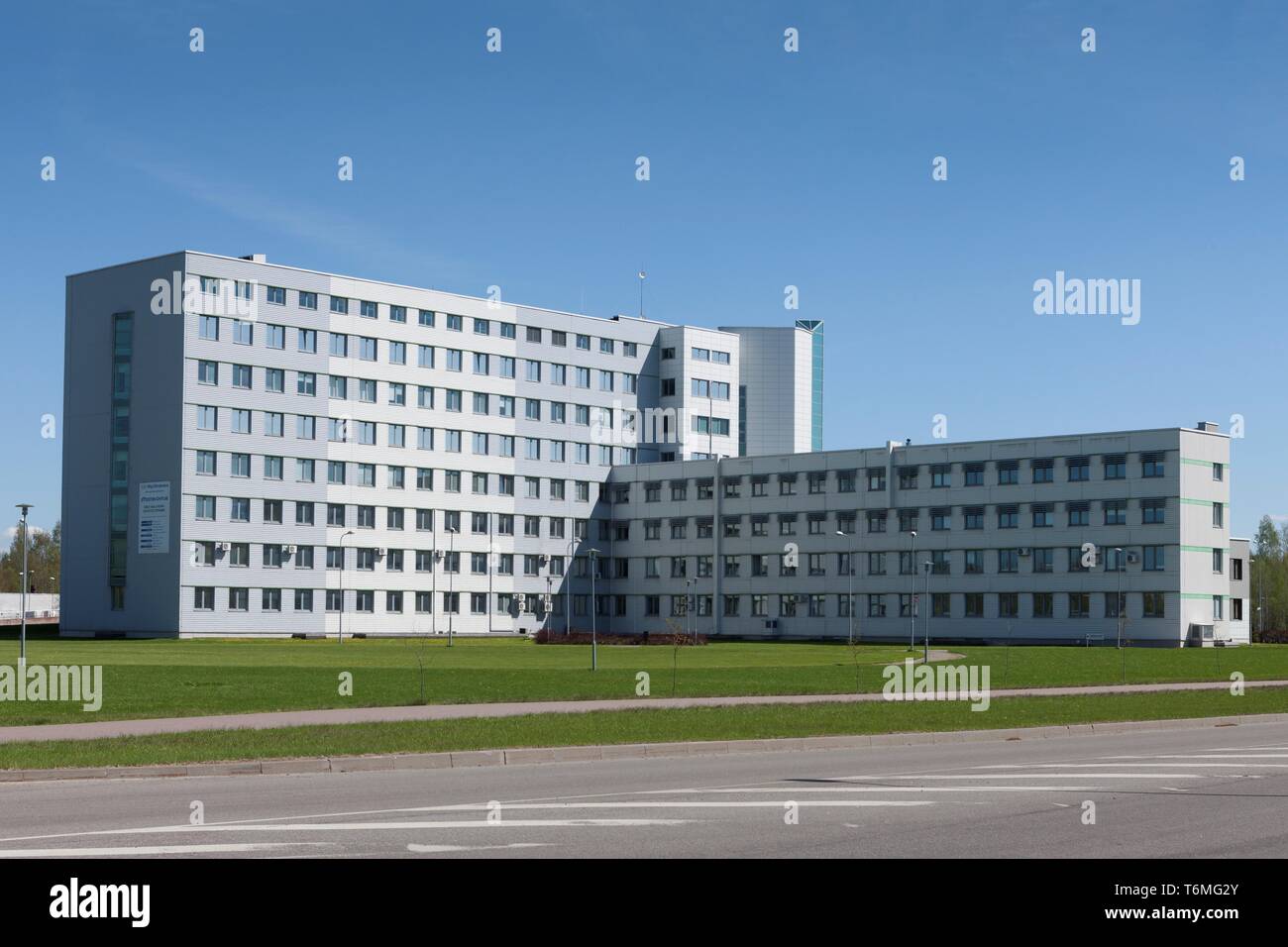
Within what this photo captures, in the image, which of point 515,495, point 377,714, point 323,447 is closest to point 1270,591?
point 515,495

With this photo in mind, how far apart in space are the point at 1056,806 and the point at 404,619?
312 feet

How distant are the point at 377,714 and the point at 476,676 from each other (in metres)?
16.1

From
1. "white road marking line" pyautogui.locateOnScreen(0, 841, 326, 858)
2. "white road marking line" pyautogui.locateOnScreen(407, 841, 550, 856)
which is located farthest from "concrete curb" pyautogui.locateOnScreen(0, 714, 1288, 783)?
"white road marking line" pyautogui.locateOnScreen(407, 841, 550, 856)

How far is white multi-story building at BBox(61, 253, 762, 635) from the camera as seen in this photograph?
316ft

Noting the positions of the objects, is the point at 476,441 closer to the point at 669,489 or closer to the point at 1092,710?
A: the point at 669,489

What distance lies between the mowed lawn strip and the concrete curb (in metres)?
0.36

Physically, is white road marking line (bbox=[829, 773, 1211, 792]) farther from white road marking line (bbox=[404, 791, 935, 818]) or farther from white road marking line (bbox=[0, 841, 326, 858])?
white road marking line (bbox=[0, 841, 326, 858])

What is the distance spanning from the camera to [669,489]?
388 feet

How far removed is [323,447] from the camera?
104m

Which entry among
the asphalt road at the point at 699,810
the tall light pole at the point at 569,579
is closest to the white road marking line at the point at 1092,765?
the asphalt road at the point at 699,810

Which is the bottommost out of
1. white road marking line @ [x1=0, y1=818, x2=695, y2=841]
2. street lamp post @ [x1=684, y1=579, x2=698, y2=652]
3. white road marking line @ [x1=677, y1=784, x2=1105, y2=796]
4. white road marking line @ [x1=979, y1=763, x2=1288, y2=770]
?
street lamp post @ [x1=684, y1=579, x2=698, y2=652]

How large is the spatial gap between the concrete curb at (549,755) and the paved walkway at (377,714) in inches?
151

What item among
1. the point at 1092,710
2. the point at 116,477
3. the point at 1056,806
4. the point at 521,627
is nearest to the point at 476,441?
the point at 521,627
